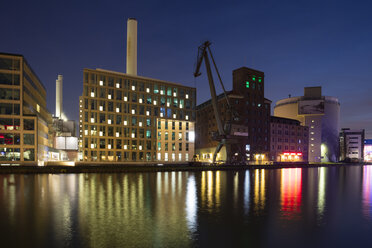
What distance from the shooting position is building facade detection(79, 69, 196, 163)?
318 ft

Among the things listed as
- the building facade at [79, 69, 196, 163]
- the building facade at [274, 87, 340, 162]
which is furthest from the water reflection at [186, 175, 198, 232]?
the building facade at [274, 87, 340, 162]

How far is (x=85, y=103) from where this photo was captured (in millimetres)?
96375

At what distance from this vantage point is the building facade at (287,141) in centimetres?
14388

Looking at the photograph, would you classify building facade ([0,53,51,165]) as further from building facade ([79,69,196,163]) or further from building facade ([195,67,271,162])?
building facade ([195,67,271,162])

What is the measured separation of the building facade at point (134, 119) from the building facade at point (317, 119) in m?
103

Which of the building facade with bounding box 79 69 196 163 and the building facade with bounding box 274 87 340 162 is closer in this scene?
the building facade with bounding box 79 69 196 163

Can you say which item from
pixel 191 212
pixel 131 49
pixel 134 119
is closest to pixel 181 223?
pixel 191 212

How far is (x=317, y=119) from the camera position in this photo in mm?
182250

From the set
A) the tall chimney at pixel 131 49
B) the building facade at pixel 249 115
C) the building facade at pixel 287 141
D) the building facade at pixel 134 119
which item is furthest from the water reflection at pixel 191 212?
the building facade at pixel 287 141

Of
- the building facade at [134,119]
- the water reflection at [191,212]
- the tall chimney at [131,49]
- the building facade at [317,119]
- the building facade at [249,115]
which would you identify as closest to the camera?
the water reflection at [191,212]

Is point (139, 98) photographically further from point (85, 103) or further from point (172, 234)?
point (172, 234)

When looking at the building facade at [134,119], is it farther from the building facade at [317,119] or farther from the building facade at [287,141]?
the building facade at [317,119]

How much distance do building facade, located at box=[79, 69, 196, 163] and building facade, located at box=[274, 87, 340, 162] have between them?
4039 inches

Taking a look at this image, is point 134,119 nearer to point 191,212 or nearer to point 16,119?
point 16,119
